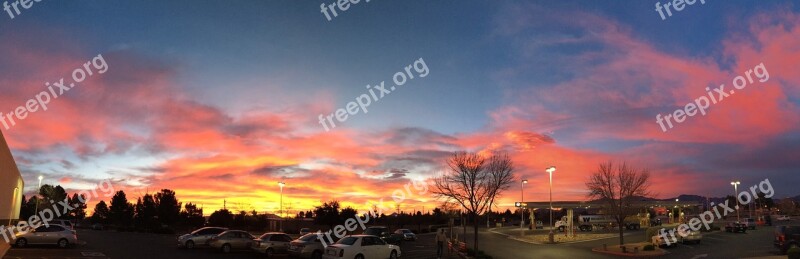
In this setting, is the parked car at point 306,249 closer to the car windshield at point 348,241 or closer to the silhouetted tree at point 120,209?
the car windshield at point 348,241

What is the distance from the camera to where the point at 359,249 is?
86.9 feet

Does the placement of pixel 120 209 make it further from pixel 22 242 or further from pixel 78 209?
pixel 22 242

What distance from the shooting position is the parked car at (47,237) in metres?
33.2

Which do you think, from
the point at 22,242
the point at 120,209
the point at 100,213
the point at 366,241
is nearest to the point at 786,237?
the point at 366,241

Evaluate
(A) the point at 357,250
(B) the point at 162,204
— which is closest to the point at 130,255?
(A) the point at 357,250

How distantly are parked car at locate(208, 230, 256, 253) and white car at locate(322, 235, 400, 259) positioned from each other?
11390 millimetres

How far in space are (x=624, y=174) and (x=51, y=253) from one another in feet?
132

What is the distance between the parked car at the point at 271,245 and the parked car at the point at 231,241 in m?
3.00

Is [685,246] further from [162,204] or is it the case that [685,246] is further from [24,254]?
[162,204]

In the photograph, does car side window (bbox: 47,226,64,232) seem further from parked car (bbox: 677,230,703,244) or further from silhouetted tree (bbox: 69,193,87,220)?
silhouetted tree (bbox: 69,193,87,220)

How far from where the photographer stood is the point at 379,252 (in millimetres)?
27891

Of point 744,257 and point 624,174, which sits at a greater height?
point 624,174

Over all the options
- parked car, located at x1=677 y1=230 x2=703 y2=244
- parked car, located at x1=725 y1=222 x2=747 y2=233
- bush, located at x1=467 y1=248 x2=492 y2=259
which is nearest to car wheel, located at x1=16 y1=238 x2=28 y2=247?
bush, located at x1=467 y1=248 x2=492 y2=259

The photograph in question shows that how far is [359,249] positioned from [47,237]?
20669 mm
